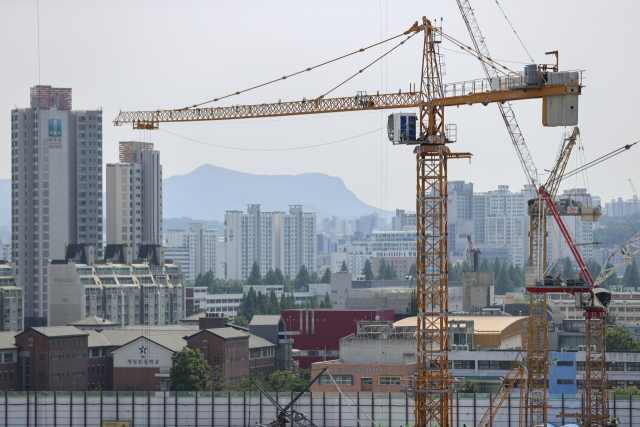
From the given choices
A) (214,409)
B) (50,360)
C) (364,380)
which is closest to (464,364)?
(364,380)

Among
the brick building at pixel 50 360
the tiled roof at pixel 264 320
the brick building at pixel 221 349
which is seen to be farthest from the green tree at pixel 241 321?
the brick building at pixel 50 360

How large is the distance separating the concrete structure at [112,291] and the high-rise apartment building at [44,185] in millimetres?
11339

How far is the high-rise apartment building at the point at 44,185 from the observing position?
148750 millimetres

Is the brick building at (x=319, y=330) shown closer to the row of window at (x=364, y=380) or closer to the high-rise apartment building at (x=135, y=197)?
the row of window at (x=364, y=380)

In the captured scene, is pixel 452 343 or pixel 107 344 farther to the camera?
pixel 107 344

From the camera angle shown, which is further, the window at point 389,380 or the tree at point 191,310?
the tree at point 191,310

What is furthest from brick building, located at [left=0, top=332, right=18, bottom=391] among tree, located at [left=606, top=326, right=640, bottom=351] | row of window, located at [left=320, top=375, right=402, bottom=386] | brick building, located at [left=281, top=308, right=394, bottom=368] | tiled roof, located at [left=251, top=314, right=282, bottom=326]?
tree, located at [left=606, top=326, right=640, bottom=351]

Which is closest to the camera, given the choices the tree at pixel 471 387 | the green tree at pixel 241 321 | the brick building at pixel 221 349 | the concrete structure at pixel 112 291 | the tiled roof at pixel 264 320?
the tree at pixel 471 387

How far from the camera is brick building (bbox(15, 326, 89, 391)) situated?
8931cm

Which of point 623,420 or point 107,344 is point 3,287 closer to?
point 107,344

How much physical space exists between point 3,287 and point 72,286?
32.4 ft

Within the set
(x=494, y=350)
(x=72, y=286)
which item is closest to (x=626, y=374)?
(x=494, y=350)

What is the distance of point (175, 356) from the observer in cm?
8906

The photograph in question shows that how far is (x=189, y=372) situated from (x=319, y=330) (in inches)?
1049
